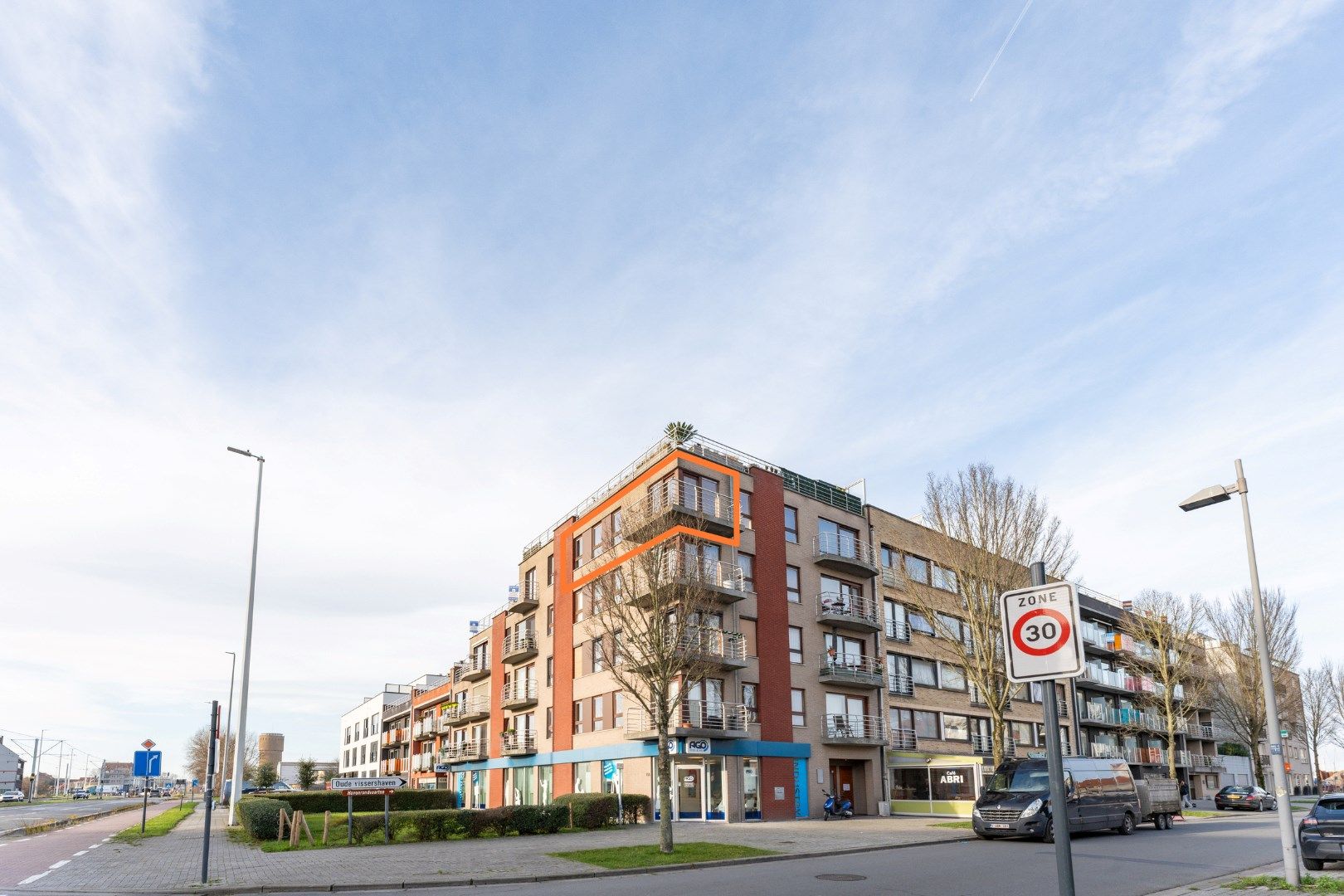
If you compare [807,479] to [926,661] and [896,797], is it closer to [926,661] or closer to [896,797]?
[926,661]

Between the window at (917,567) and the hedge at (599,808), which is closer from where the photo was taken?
the hedge at (599,808)

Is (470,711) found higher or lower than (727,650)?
lower

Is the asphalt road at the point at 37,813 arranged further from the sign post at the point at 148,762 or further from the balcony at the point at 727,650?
the balcony at the point at 727,650

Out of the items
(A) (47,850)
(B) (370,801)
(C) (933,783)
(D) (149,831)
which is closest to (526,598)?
(B) (370,801)

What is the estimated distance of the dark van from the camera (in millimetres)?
23109

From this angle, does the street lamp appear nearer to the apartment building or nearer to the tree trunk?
the tree trunk

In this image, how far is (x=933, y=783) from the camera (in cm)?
3938

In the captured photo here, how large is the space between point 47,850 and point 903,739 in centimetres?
3118

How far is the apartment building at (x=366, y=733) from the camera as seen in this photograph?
8925cm

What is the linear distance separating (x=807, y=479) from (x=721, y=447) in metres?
5.15

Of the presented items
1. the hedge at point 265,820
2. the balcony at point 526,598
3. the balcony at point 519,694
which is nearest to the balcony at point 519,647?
the balcony at point 519,694

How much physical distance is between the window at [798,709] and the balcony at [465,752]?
72.2ft

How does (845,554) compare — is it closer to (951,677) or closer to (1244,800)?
(951,677)

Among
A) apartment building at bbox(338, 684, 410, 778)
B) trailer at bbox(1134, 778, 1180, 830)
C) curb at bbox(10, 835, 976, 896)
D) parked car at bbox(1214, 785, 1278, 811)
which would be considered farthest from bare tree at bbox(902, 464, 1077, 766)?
apartment building at bbox(338, 684, 410, 778)
